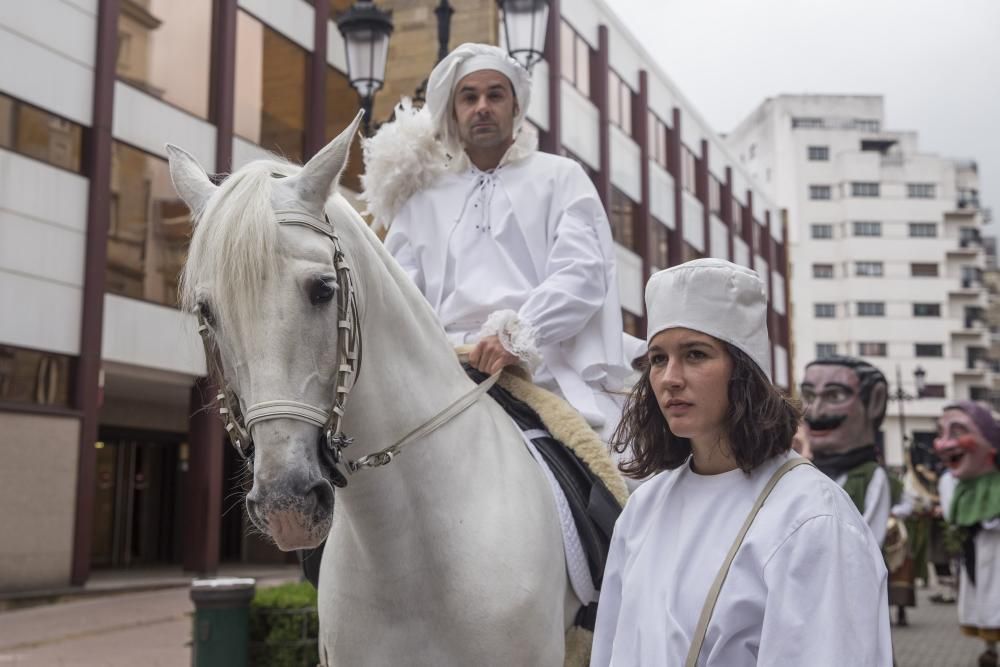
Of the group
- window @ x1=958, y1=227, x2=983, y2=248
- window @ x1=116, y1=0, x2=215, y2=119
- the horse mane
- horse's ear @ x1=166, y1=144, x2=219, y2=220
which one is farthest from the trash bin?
window @ x1=958, y1=227, x2=983, y2=248

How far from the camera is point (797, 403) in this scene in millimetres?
2586

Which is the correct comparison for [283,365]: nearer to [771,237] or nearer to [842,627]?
[842,627]

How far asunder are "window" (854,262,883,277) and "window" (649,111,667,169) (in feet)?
158

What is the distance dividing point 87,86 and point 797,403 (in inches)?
679

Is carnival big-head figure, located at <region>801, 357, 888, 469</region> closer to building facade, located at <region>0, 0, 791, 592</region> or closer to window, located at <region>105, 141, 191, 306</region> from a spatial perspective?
building facade, located at <region>0, 0, 791, 592</region>

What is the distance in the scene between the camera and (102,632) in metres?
12.8

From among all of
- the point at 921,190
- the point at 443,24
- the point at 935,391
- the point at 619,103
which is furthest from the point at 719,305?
the point at 921,190

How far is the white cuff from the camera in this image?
13.1 feet

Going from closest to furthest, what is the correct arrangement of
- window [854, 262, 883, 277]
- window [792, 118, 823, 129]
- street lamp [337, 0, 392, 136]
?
street lamp [337, 0, 392, 136]
window [854, 262, 883, 277]
window [792, 118, 823, 129]

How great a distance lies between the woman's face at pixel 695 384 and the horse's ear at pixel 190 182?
1519 millimetres

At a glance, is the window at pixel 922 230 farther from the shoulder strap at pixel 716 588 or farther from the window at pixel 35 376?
the shoulder strap at pixel 716 588

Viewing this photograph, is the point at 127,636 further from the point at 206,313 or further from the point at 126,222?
the point at 206,313

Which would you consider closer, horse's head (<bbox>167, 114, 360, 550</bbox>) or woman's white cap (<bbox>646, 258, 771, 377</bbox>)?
woman's white cap (<bbox>646, 258, 771, 377</bbox>)

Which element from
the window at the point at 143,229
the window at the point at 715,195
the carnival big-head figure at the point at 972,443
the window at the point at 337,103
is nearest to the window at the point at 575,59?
the window at the point at 337,103
